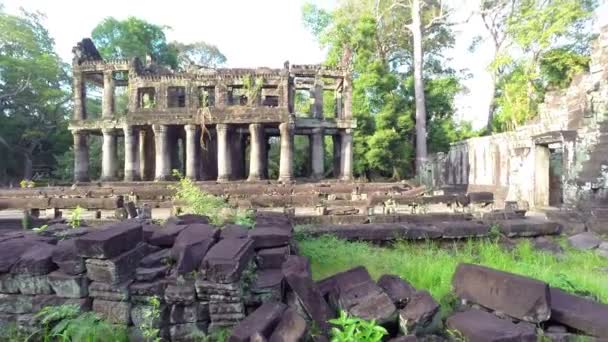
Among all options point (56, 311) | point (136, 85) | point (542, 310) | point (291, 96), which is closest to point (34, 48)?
point (136, 85)

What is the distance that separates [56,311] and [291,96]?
61.8 feet

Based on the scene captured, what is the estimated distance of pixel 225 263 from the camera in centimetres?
275

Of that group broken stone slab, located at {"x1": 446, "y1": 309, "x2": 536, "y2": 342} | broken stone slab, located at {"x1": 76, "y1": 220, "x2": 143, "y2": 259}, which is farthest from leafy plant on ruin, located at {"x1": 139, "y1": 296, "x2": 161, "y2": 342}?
broken stone slab, located at {"x1": 446, "y1": 309, "x2": 536, "y2": 342}

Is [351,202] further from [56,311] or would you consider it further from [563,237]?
[56,311]

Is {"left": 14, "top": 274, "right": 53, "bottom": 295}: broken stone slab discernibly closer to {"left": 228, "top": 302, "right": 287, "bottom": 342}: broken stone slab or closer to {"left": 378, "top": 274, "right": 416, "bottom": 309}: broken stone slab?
{"left": 228, "top": 302, "right": 287, "bottom": 342}: broken stone slab

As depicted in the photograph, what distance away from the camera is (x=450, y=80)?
25859mm

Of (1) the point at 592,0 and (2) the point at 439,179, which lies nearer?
(1) the point at 592,0

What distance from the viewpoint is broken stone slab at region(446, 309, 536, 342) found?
2.24 m

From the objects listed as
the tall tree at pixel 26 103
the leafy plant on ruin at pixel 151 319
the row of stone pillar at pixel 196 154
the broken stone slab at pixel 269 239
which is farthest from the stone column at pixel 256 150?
the tall tree at pixel 26 103

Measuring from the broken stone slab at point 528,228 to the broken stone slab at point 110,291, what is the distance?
5.45m

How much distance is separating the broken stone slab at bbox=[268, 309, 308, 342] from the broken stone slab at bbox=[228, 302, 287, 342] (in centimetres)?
5

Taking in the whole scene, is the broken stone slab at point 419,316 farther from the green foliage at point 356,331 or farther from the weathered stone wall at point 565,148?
the weathered stone wall at point 565,148

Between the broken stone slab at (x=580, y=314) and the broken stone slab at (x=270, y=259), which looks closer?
the broken stone slab at (x=580, y=314)

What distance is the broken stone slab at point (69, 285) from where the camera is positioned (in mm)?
2873
